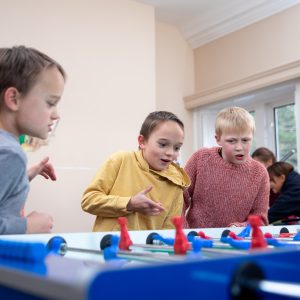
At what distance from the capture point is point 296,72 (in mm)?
2945

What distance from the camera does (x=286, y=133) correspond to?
332 cm

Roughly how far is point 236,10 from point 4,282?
3154 millimetres

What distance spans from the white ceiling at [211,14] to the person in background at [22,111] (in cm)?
231

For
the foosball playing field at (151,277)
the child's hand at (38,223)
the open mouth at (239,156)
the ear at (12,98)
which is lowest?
the foosball playing field at (151,277)

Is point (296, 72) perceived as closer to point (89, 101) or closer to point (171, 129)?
point (89, 101)

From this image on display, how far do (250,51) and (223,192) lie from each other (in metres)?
1.72

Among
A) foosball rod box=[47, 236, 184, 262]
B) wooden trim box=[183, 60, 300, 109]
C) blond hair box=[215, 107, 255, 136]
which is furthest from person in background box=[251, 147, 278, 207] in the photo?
foosball rod box=[47, 236, 184, 262]

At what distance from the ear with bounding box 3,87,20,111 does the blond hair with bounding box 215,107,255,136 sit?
3.50ft

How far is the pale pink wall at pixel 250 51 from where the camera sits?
10.0 feet

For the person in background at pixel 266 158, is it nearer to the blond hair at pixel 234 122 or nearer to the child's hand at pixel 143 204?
the blond hair at pixel 234 122

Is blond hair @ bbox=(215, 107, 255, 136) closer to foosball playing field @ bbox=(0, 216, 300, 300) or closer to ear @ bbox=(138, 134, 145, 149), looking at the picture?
ear @ bbox=(138, 134, 145, 149)

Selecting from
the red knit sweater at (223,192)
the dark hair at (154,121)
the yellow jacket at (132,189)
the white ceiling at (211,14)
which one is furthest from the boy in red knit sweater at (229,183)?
the white ceiling at (211,14)

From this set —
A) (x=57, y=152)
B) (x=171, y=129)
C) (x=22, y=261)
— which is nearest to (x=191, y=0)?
(x=57, y=152)

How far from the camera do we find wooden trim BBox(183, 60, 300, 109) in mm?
2989
